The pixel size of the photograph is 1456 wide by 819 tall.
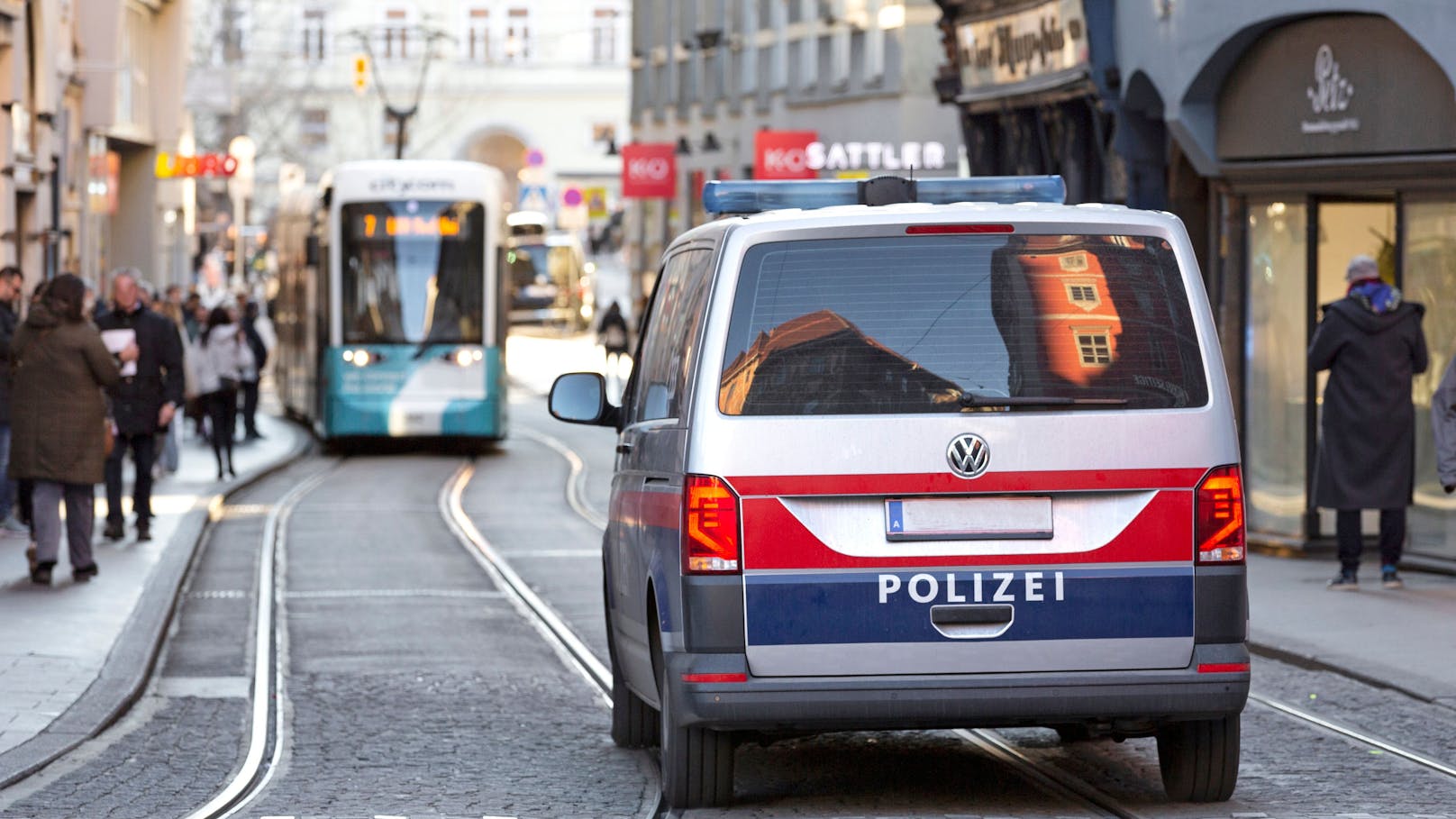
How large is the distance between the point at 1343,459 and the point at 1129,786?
641cm

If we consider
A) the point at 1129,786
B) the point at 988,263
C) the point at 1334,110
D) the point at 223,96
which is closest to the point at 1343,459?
the point at 1334,110

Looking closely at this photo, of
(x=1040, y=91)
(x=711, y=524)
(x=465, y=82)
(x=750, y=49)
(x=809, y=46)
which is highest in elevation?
(x=465, y=82)

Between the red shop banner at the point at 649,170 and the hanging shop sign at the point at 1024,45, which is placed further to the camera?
the red shop banner at the point at 649,170

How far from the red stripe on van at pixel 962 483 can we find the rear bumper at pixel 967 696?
48 centimetres

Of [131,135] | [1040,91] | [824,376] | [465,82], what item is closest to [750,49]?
[131,135]

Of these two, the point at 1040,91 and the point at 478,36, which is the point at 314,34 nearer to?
the point at 478,36

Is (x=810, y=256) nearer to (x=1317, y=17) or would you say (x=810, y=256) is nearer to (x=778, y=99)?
(x=1317, y=17)

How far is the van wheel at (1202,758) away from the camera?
8.13m

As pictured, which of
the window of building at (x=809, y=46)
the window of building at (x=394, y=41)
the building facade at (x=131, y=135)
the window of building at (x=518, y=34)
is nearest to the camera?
the building facade at (x=131, y=135)

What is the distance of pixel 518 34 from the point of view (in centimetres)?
9600

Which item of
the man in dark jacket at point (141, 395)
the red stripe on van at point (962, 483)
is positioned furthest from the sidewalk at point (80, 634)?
the red stripe on van at point (962, 483)

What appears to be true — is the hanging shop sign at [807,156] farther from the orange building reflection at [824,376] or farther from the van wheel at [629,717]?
the orange building reflection at [824,376]

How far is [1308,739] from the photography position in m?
9.91

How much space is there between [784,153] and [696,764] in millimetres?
28325
